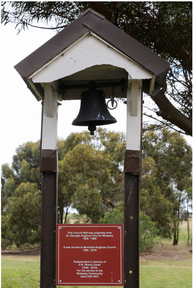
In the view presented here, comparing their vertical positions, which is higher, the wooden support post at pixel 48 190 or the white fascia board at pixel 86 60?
the white fascia board at pixel 86 60

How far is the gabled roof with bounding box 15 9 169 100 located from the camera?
176 centimetres

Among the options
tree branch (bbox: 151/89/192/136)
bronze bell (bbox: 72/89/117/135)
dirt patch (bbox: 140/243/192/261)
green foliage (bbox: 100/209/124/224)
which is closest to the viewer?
bronze bell (bbox: 72/89/117/135)

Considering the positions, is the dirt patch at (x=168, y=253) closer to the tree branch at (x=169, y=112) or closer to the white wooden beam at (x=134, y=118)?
the tree branch at (x=169, y=112)

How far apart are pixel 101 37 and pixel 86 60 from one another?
150 mm

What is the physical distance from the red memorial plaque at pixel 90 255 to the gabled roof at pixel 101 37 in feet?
3.07

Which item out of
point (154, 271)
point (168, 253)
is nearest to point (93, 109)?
point (154, 271)

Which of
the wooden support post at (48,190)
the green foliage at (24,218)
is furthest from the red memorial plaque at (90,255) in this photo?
the green foliage at (24,218)

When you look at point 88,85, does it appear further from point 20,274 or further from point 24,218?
point 24,218

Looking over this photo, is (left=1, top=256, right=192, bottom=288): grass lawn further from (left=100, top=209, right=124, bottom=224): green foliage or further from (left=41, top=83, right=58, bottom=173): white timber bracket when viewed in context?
(left=41, top=83, right=58, bottom=173): white timber bracket

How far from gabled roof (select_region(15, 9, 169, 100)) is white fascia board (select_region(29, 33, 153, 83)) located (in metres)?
0.02

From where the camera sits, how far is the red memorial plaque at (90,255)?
1.88m

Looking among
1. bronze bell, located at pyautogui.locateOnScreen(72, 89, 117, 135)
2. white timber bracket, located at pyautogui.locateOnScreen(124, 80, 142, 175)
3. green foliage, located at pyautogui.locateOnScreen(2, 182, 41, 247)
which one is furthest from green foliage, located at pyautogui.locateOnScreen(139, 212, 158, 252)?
white timber bracket, located at pyautogui.locateOnScreen(124, 80, 142, 175)

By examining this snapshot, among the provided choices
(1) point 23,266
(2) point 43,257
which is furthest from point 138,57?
(1) point 23,266

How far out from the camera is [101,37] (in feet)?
5.81
